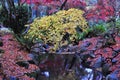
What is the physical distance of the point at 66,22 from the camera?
32.8 ft

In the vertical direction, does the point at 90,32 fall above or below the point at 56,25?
below

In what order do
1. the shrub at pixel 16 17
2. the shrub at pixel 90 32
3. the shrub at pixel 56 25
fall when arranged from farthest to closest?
the shrub at pixel 90 32
the shrub at pixel 16 17
the shrub at pixel 56 25

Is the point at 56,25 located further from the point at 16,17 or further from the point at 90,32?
the point at 90,32

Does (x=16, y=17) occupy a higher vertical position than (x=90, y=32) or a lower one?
higher

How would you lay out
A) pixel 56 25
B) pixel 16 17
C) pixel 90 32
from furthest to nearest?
pixel 90 32
pixel 16 17
pixel 56 25

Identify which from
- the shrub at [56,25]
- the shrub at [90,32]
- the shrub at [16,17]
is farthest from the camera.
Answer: the shrub at [90,32]

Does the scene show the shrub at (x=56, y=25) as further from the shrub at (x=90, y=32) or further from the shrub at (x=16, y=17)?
the shrub at (x=90, y=32)

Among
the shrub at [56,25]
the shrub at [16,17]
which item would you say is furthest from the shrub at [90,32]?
the shrub at [16,17]

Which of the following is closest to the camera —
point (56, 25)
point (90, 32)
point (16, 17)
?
point (56, 25)

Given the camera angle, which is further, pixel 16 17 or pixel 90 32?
pixel 90 32

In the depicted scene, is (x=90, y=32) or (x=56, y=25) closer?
(x=56, y=25)

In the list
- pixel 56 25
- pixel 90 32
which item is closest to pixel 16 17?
pixel 56 25

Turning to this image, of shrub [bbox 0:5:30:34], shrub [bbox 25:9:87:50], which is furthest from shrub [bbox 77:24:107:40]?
shrub [bbox 0:5:30:34]

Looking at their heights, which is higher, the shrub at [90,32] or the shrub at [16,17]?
the shrub at [16,17]
